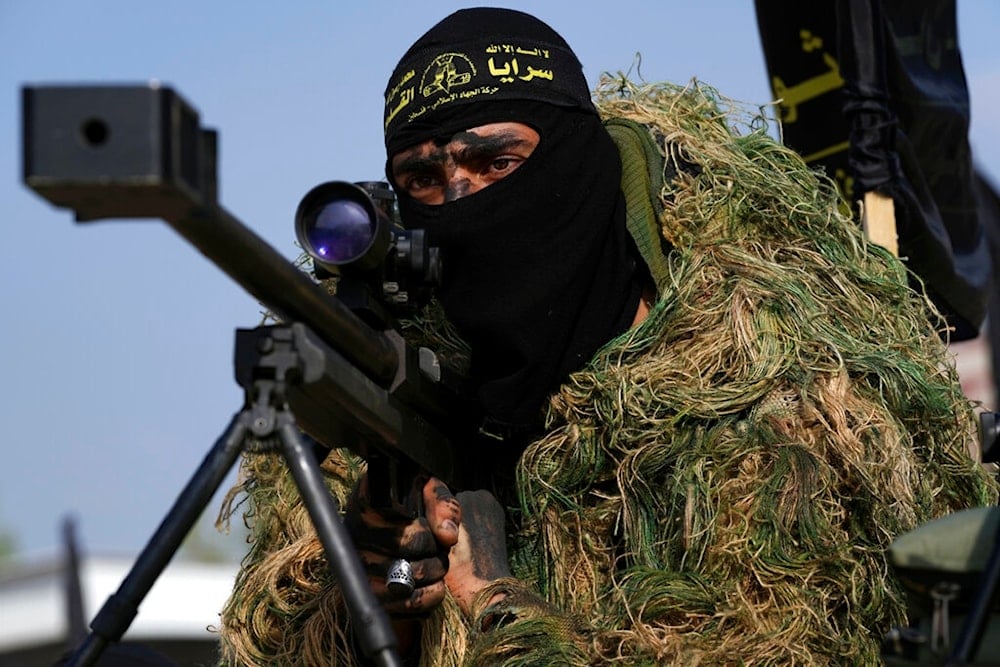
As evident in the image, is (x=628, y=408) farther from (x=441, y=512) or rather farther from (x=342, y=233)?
(x=342, y=233)

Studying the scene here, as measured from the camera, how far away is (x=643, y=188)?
366cm

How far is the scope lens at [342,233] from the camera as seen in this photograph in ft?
9.01

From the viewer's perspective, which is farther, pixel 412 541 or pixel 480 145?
pixel 480 145

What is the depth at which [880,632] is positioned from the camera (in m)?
3.15

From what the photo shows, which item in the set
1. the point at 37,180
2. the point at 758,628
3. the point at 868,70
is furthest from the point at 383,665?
the point at 868,70

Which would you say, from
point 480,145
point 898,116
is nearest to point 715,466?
point 480,145

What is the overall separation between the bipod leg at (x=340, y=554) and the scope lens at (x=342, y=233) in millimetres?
555

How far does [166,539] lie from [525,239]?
1473 millimetres

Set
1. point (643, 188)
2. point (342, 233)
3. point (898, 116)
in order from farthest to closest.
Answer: point (898, 116) → point (643, 188) → point (342, 233)

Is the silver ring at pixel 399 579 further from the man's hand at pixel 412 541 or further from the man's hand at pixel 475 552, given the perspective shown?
the man's hand at pixel 475 552

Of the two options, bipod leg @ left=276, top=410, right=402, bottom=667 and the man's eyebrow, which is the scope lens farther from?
the man's eyebrow

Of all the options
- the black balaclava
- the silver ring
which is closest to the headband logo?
the black balaclava

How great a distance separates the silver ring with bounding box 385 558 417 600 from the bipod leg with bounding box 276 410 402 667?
0.89 metres

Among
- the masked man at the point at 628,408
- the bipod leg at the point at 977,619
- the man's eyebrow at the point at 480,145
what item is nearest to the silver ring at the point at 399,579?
the masked man at the point at 628,408
